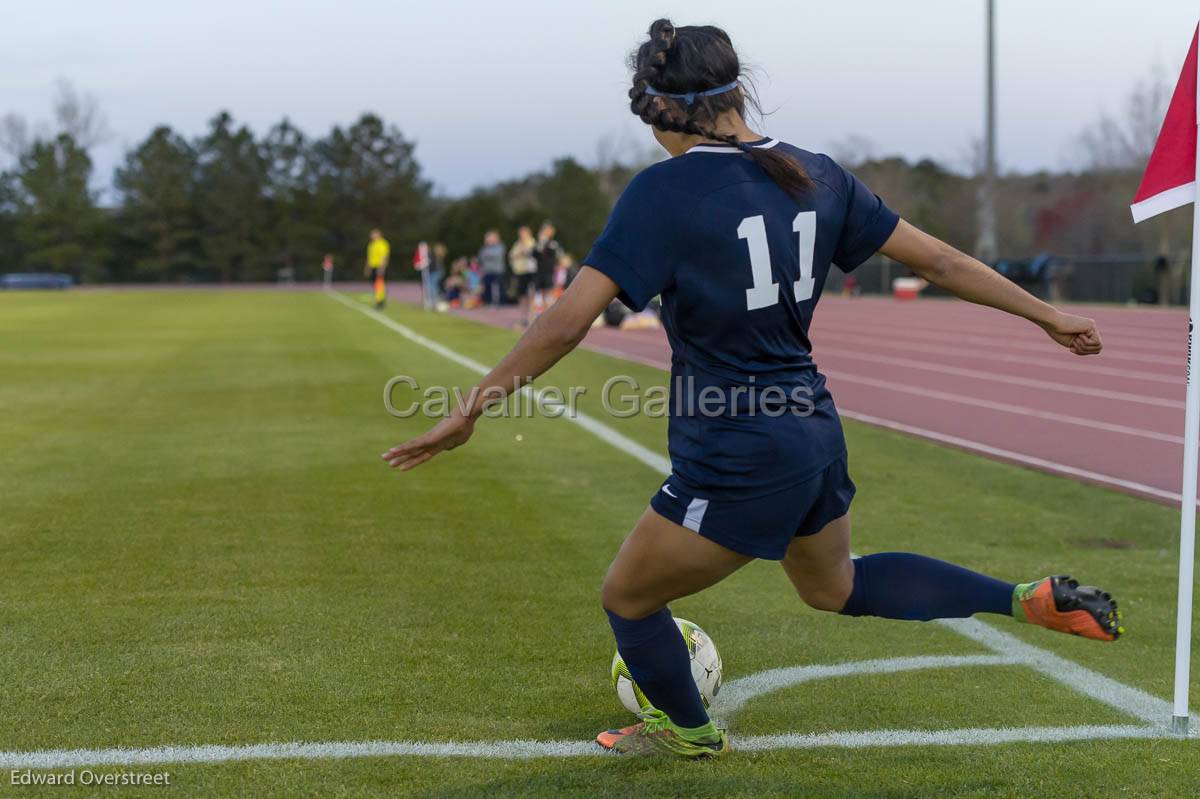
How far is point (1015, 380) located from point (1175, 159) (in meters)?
12.2

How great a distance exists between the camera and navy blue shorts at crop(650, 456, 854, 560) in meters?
3.21

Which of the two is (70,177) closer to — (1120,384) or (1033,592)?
(1120,384)

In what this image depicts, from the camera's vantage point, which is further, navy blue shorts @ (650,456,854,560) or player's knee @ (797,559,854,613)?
player's knee @ (797,559,854,613)

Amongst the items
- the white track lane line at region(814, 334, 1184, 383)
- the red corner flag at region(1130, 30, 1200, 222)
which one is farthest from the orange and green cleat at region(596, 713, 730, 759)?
the white track lane line at region(814, 334, 1184, 383)

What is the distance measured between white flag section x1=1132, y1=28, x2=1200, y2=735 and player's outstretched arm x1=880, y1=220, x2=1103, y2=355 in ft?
1.53

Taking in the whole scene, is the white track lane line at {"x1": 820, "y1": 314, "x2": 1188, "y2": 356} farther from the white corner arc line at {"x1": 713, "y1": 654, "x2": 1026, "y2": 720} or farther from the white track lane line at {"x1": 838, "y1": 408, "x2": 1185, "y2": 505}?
the white corner arc line at {"x1": 713, "y1": 654, "x2": 1026, "y2": 720}

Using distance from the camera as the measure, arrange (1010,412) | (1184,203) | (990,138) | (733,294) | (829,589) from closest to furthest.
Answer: (733,294) < (829,589) < (1184,203) < (1010,412) < (990,138)

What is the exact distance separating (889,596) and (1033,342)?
19.5 meters

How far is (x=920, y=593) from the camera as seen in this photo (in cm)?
376

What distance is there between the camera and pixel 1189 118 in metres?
4.05

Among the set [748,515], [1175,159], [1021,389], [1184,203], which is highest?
[1175,159]

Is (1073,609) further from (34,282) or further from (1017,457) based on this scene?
(34,282)

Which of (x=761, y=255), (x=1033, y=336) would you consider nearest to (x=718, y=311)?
(x=761, y=255)

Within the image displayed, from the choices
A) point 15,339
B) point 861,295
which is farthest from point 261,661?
point 861,295
